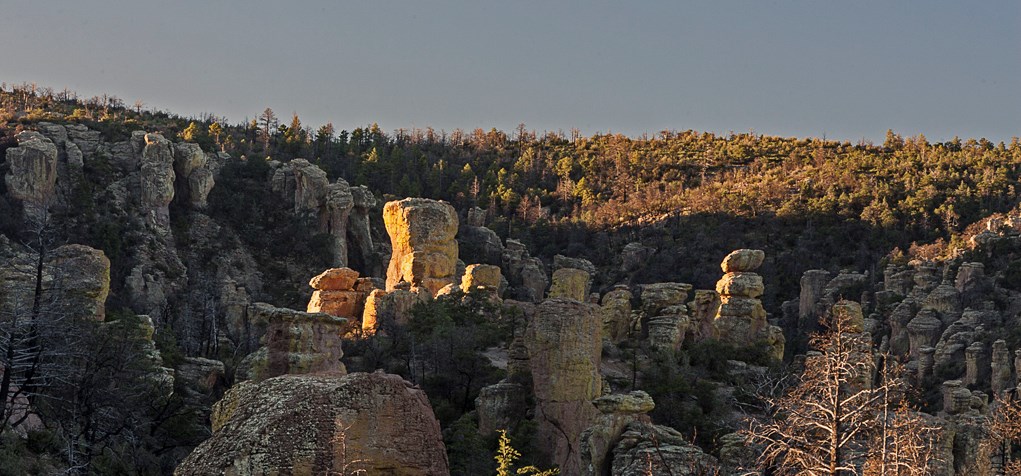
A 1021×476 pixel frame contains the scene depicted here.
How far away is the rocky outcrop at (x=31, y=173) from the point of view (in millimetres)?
60812

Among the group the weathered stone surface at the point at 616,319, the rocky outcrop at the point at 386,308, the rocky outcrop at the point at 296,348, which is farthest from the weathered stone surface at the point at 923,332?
the rocky outcrop at the point at 296,348

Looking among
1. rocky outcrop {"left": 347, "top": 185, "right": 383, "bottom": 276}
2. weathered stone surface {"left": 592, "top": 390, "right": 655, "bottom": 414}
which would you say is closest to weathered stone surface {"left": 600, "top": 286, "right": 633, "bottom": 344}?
weathered stone surface {"left": 592, "top": 390, "right": 655, "bottom": 414}

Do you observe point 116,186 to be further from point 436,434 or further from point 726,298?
point 436,434

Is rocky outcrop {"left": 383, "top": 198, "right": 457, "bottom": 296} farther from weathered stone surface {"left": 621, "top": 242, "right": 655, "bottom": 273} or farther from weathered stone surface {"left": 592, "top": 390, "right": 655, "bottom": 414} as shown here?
weathered stone surface {"left": 621, "top": 242, "right": 655, "bottom": 273}

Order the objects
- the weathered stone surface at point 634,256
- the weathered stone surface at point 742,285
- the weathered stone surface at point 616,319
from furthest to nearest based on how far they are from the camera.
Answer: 1. the weathered stone surface at point 634,256
2. the weathered stone surface at point 742,285
3. the weathered stone surface at point 616,319

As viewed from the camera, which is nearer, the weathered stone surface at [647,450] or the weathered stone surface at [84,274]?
the weathered stone surface at [647,450]

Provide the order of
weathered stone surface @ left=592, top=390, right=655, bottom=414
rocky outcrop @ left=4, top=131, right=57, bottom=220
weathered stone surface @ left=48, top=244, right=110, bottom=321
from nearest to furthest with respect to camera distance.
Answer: weathered stone surface @ left=592, top=390, right=655, bottom=414, weathered stone surface @ left=48, top=244, right=110, bottom=321, rocky outcrop @ left=4, top=131, right=57, bottom=220

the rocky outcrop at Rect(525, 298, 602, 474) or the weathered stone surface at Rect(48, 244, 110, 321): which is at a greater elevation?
the weathered stone surface at Rect(48, 244, 110, 321)

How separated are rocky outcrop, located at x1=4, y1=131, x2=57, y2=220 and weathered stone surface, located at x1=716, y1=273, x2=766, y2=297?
3248 cm

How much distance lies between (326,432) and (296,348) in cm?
1697

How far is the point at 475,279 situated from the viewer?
4512 centimetres

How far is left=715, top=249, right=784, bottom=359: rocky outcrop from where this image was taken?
4462 cm

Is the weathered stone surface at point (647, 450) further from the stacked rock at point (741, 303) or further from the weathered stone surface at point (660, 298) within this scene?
the weathered stone surface at point (660, 298)

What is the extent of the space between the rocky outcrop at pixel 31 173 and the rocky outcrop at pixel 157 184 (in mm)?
4478
